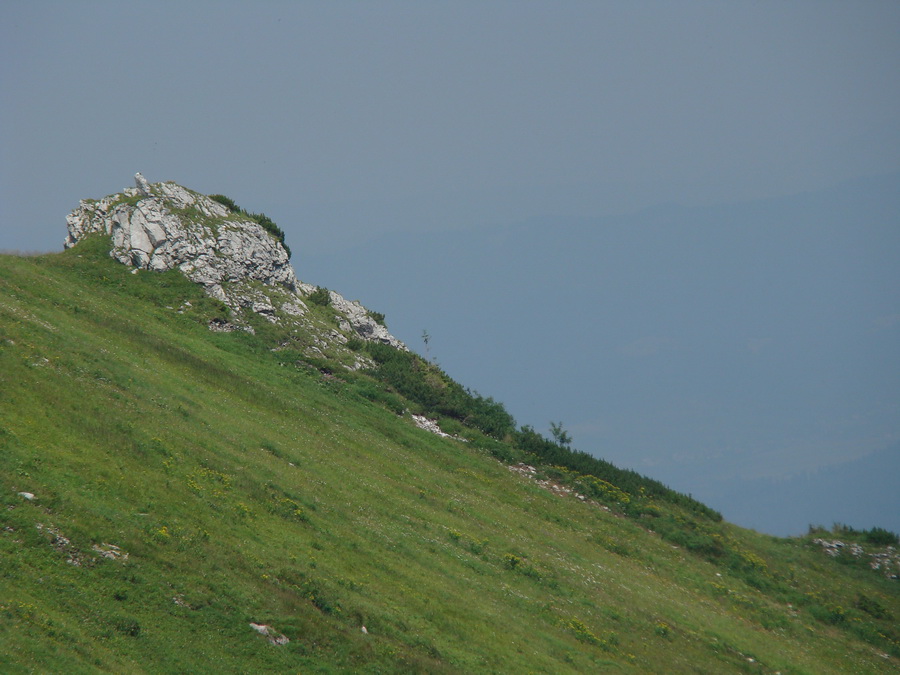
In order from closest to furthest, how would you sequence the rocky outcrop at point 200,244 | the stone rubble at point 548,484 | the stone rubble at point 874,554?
the stone rubble at point 874,554 < the stone rubble at point 548,484 < the rocky outcrop at point 200,244

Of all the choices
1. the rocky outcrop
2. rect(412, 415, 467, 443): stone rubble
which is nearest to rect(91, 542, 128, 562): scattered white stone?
rect(412, 415, 467, 443): stone rubble

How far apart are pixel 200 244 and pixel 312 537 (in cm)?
4250

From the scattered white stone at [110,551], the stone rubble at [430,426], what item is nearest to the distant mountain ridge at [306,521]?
the scattered white stone at [110,551]

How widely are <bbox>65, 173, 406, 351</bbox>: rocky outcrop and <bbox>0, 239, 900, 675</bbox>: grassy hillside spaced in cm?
228

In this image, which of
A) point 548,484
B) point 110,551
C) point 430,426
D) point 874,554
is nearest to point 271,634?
point 110,551

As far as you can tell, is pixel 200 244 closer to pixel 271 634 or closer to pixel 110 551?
pixel 110 551

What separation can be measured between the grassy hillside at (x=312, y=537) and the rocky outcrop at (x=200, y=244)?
228 cm

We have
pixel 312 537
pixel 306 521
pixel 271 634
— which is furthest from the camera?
pixel 306 521

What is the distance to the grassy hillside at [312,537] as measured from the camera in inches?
968

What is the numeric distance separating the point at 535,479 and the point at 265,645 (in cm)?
3784

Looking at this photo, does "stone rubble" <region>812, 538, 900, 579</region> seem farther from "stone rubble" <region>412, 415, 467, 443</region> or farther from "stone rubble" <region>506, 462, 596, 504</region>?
"stone rubble" <region>412, 415, 467, 443</region>

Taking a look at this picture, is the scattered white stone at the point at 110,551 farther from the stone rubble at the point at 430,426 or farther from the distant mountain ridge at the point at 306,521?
the stone rubble at the point at 430,426

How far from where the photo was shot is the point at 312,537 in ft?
110

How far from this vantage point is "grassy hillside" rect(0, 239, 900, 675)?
24.6 metres
